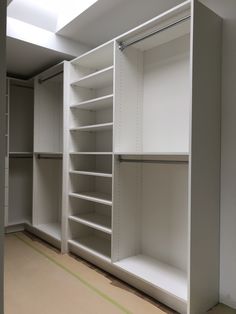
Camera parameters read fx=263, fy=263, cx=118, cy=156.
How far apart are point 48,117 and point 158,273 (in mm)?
2755

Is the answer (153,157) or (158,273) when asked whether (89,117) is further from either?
(158,273)

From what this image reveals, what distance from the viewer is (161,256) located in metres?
2.64

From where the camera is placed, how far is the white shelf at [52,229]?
350 centimetres

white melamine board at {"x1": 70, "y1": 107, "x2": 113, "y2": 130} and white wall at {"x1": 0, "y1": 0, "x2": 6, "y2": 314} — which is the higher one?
white melamine board at {"x1": 70, "y1": 107, "x2": 113, "y2": 130}

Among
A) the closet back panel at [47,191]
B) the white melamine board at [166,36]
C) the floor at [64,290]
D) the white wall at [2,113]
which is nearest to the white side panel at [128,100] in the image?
the white melamine board at [166,36]

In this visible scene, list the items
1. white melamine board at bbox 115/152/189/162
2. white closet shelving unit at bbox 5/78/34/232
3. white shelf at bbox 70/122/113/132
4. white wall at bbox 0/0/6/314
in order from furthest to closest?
white closet shelving unit at bbox 5/78/34/232 < white shelf at bbox 70/122/113/132 < white melamine board at bbox 115/152/189/162 < white wall at bbox 0/0/6/314

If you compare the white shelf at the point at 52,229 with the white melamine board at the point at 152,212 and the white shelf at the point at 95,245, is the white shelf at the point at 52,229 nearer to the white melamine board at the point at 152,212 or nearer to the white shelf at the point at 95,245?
the white shelf at the point at 95,245

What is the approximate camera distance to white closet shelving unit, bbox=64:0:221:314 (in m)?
1.95

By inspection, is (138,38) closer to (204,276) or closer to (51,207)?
(204,276)

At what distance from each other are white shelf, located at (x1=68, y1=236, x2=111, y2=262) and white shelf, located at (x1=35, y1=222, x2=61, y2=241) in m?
0.34

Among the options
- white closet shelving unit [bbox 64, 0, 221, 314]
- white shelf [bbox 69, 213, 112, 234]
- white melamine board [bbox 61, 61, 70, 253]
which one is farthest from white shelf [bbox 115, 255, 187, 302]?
white melamine board [bbox 61, 61, 70, 253]

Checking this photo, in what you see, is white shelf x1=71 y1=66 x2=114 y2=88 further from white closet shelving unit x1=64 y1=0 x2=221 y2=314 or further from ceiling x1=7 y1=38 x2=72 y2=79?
ceiling x1=7 y1=38 x2=72 y2=79

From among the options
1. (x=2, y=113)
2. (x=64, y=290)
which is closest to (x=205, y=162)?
(x=2, y=113)

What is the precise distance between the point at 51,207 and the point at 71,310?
2262mm
